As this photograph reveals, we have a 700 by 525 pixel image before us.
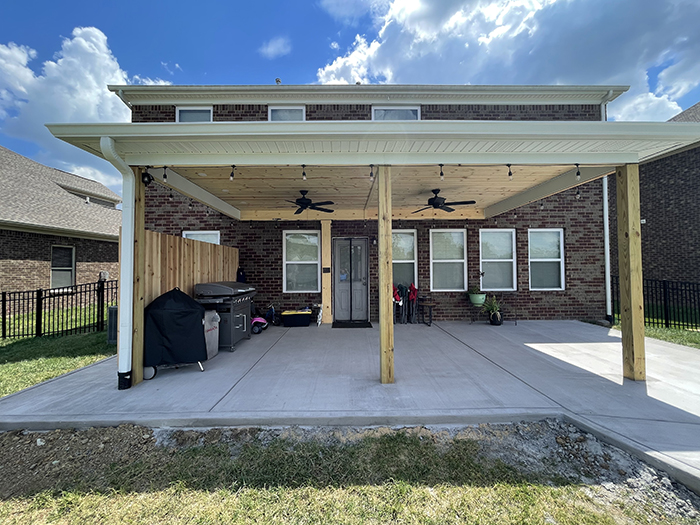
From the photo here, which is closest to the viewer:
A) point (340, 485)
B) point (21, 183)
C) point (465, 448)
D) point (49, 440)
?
point (340, 485)

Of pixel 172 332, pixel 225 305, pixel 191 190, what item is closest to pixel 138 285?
pixel 172 332

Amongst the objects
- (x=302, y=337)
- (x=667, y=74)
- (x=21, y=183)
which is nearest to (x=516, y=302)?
(x=302, y=337)

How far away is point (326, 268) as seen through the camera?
810 centimetres

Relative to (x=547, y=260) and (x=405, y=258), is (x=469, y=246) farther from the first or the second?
(x=547, y=260)

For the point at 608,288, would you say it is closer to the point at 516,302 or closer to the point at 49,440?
the point at 516,302

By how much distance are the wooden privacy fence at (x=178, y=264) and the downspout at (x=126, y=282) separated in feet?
1.00

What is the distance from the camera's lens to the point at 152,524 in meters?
1.89

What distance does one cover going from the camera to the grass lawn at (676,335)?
5.66 m

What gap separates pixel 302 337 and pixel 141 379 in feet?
9.94

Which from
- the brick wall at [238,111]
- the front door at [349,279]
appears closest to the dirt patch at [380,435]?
the front door at [349,279]

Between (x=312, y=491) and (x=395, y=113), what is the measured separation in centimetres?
805

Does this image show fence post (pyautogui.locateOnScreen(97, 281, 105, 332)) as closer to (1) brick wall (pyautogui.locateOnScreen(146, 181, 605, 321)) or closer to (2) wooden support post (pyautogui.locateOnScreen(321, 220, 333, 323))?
(1) brick wall (pyautogui.locateOnScreen(146, 181, 605, 321))

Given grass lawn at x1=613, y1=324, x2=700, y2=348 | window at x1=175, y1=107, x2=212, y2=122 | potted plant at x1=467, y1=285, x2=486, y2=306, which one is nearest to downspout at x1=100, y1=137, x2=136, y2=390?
window at x1=175, y1=107, x2=212, y2=122

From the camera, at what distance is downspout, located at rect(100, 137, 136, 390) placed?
12.5ft
